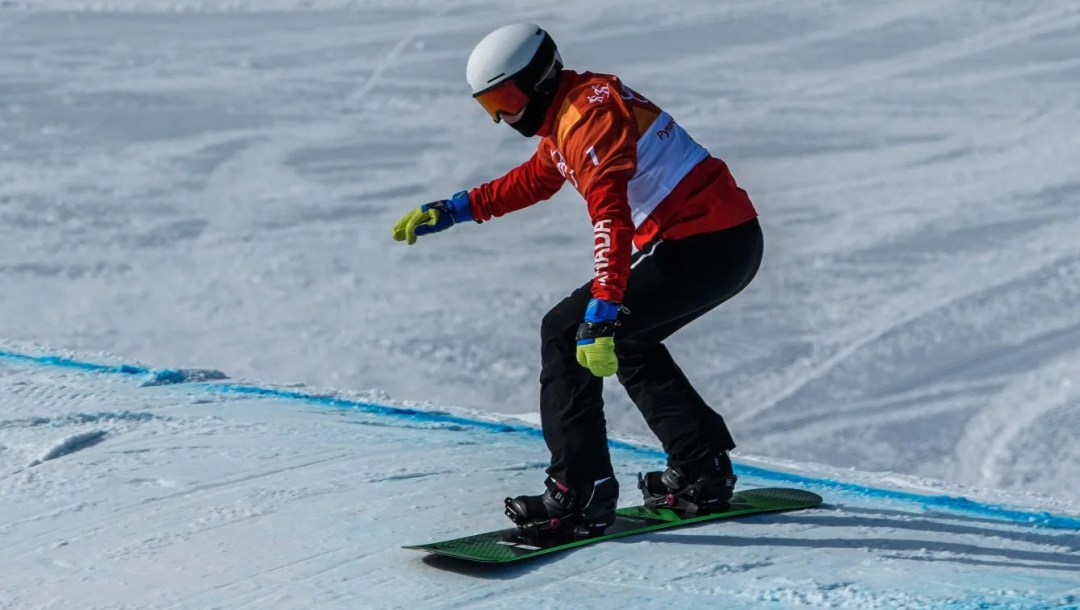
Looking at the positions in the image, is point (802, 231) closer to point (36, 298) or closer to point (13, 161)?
point (36, 298)

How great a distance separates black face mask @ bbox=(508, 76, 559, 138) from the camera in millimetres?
3369

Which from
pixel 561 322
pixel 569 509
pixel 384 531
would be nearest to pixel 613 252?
pixel 561 322

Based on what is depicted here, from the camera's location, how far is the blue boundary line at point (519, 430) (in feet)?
13.4

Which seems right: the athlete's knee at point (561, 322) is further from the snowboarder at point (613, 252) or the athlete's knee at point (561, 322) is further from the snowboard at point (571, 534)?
the snowboard at point (571, 534)

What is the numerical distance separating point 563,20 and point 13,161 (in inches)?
→ 225

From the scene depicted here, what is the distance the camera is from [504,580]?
3.21 meters

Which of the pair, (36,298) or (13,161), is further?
(13,161)

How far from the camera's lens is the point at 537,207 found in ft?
34.4

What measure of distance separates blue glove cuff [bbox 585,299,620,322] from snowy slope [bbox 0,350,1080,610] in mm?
580

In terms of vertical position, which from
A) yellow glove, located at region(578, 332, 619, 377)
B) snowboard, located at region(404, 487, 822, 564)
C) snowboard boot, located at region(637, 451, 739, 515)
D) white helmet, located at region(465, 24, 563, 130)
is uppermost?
white helmet, located at region(465, 24, 563, 130)

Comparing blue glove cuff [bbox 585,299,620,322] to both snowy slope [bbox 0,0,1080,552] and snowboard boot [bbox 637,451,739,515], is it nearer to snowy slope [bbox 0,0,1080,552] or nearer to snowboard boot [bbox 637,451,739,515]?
snowboard boot [bbox 637,451,739,515]

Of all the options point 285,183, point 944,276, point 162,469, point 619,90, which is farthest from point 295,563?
point 285,183

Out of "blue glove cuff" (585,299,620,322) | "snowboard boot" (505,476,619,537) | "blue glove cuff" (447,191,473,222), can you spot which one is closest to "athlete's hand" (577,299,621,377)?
"blue glove cuff" (585,299,620,322)

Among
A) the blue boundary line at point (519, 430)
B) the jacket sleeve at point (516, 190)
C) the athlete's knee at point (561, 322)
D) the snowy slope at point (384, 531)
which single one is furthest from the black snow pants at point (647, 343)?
the blue boundary line at point (519, 430)
